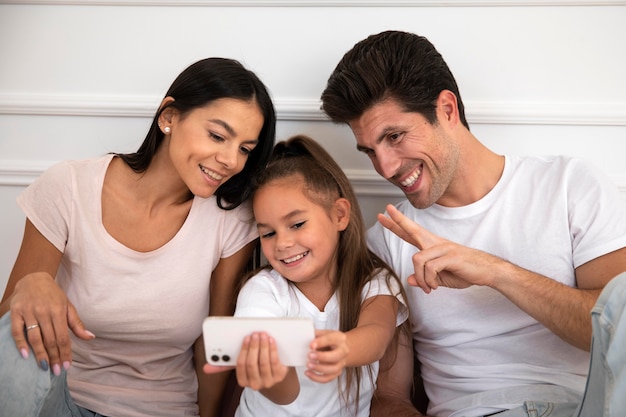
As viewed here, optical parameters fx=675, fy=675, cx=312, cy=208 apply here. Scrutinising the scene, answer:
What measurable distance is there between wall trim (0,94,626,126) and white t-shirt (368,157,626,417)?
0.25m

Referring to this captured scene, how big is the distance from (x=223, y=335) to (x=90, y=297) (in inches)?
23.1

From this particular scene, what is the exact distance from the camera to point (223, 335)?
1252 millimetres

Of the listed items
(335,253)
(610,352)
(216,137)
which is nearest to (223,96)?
(216,137)

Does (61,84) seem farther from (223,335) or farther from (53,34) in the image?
(223,335)

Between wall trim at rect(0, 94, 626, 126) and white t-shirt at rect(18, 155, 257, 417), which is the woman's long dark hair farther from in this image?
wall trim at rect(0, 94, 626, 126)

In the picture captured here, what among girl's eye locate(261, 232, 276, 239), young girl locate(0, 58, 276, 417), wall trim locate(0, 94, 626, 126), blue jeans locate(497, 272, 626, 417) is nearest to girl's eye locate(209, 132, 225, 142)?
young girl locate(0, 58, 276, 417)

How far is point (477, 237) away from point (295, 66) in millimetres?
727

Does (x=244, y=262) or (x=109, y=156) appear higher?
(x=109, y=156)

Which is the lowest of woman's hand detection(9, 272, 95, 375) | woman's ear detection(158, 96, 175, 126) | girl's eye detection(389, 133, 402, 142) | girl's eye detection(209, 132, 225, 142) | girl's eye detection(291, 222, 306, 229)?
woman's hand detection(9, 272, 95, 375)

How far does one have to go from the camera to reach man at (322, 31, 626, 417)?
147 centimetres

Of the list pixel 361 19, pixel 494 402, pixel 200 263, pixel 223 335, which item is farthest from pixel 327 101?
pixel 494 402

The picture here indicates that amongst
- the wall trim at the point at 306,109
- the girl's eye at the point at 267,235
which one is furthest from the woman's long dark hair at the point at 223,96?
the wall trim at the point at 306,109

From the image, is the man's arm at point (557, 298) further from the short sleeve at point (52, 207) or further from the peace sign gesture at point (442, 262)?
the short sleeve at point (52, 207)

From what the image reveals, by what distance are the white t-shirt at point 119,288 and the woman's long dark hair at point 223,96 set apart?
93 mm
